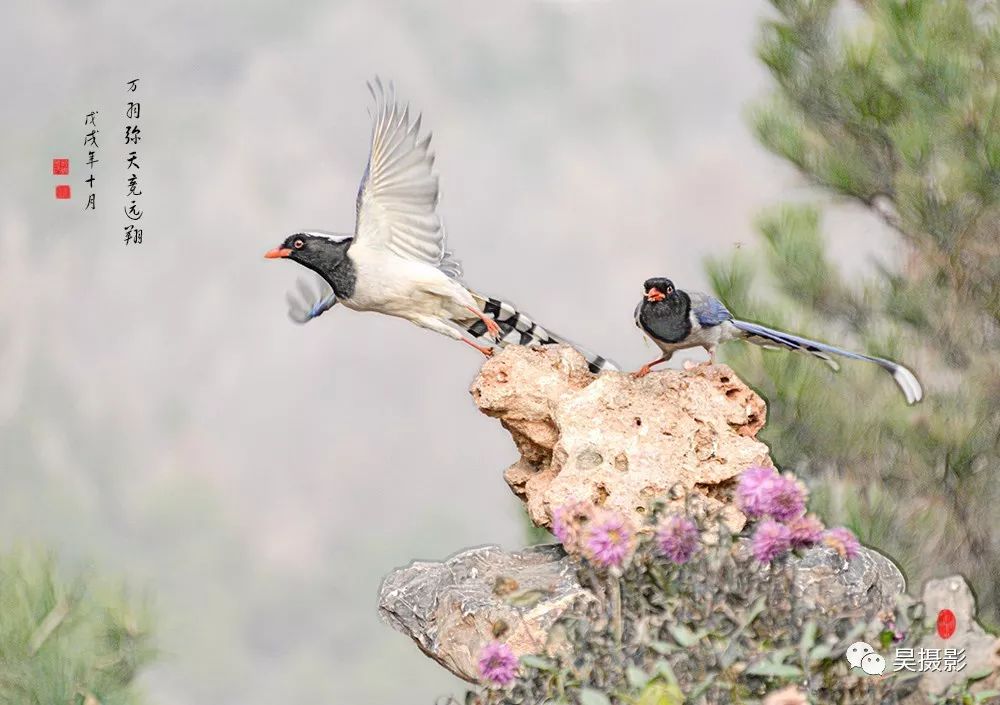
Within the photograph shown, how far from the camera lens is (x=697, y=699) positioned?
6.61ft

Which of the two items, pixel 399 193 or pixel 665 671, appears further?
pixel 399 193

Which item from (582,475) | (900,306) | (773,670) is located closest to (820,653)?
(773,670)

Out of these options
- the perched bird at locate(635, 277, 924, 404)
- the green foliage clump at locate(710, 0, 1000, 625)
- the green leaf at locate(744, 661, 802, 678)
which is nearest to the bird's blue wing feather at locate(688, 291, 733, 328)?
the perched bird at locate(635, 277, 924, 404)

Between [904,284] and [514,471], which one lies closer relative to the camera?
[514,471]

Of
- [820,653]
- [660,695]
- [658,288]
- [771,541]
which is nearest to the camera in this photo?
[660,695]

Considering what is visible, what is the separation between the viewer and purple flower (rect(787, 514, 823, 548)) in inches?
87.2

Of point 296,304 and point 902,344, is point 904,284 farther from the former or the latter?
point 296,304

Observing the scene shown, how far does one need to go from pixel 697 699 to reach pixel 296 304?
1878 millimetres

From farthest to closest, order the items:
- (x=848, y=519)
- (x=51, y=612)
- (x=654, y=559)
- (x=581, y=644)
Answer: (x=848, y=519) < (x=51, y=612) < (x=654, y=559) < (x=581, y=644)

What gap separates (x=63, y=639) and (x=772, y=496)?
180cm

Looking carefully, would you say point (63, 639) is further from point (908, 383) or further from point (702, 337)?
point (908, 383)

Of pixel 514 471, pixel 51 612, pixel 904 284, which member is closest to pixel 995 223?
pixel 904 284

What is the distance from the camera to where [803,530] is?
221cm

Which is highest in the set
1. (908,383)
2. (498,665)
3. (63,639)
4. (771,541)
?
(908,383)
